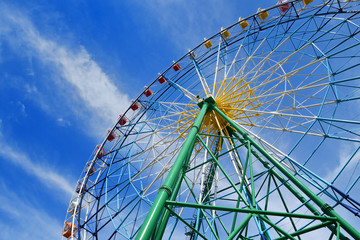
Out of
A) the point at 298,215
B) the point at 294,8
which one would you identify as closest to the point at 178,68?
the point at 294,8

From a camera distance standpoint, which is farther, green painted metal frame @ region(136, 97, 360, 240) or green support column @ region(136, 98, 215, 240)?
green painted metal frame @ region(136, 97, 360, 240)

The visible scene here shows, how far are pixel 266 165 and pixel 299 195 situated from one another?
7.26ft

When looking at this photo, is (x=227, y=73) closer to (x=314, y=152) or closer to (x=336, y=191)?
(x=314, y=152)

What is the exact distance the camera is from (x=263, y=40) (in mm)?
14484

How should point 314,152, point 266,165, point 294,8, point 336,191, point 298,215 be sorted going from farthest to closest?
point 294,8
point 266,165
point 314,152
point 336,191
point 298,215

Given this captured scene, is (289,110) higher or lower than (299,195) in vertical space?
higher

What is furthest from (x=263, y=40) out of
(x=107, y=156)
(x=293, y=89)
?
(x=107, y=156)

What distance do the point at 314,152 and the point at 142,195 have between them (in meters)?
8.83

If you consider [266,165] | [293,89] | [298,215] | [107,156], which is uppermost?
[293,89]

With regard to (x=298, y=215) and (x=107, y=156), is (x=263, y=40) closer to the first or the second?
(x=298, y=215)

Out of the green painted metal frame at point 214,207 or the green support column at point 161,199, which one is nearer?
the green support column at point 161,199

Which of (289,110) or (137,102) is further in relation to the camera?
(137,102)

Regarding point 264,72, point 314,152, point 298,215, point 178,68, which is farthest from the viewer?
point 178,68

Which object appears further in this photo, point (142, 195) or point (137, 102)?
point (137, 102)
